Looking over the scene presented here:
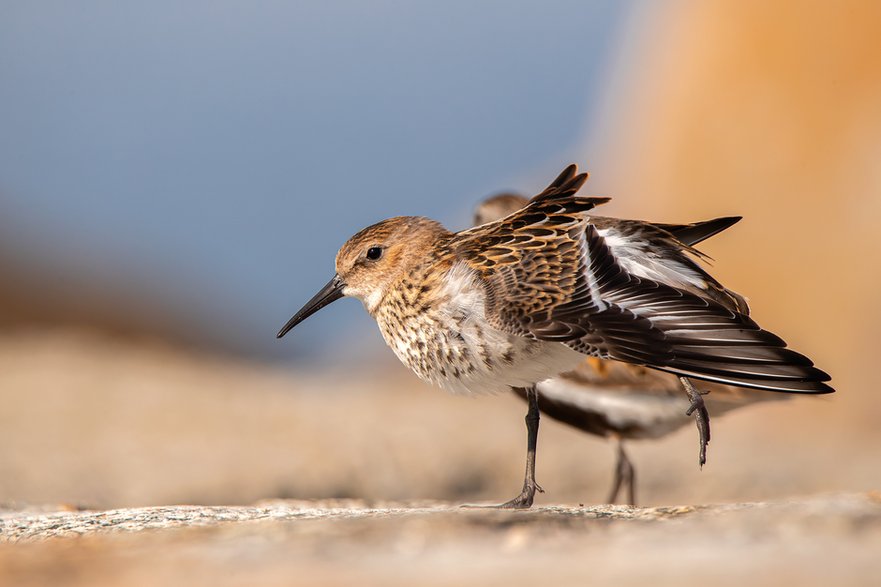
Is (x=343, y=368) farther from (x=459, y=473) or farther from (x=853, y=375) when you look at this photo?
(x=459, y=473)

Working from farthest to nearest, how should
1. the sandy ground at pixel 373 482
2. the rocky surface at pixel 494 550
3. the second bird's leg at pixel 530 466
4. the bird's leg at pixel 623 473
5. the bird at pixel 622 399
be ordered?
1. the bird's leg at pixel 623 473
2. the bird at pixel 622 399
3. the second bird's leg at pixel 530 466
4. the sandy ground at pixel 373 482
5. the rocky surface at pixel 494 550

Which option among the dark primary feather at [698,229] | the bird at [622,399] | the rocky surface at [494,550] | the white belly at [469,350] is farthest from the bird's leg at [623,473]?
the rocky surface at [494,550]

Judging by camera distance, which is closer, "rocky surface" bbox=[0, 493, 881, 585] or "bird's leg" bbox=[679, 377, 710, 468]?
"rocky surface" bbox=[0, 493, 881, 585]

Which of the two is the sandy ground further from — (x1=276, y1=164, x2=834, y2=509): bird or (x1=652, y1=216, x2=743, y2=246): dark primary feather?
(x1=652, y1=216, x2=743, y2=246): dark primary feather

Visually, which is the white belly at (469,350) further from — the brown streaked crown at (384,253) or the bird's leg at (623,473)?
the bird's leg at (623,473)

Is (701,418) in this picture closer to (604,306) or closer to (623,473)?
(604,306)

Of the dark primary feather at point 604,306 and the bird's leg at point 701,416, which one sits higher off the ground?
the dark primary feather at point 604,306

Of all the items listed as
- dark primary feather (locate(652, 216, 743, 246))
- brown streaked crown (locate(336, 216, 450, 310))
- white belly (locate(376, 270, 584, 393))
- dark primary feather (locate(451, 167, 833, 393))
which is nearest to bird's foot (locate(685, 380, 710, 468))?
dark primary feather (locate(451, 167, 833, 393))
